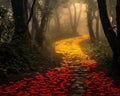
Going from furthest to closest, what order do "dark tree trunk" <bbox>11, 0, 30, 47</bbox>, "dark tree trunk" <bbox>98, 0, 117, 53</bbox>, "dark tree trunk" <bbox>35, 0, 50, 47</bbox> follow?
"dark tree trunk" <bbox>35, 0, 50, 47</bbox> < "dark tree trunk" <bbox>11, 0, 30, 47</bbox> < "dark tree trunk" <bbox>98, 0, 117, 53</bbox>

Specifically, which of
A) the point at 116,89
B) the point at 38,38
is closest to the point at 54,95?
the point at 116,89

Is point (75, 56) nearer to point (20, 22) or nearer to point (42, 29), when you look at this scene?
point (42, 29)

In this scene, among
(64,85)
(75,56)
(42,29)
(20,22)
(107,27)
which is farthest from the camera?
(42,29)

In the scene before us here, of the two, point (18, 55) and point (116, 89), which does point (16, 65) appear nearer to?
point (18, 55)

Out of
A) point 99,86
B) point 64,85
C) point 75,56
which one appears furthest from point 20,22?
point 99,86

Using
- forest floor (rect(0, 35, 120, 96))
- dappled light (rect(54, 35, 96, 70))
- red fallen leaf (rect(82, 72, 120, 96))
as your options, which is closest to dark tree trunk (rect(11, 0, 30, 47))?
dappled light (rect(54, 35, 96, 70))

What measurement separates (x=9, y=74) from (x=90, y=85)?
380 centimetres

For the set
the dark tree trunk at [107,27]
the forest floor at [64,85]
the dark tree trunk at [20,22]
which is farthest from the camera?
the dark tree trunk at [20,22]

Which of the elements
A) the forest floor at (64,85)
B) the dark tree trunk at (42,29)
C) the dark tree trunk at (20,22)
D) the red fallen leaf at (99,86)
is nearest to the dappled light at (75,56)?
the dark tree trunk at (42,29)

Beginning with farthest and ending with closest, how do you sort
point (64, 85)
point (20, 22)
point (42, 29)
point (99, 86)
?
point (42, 29)
point (20, 22)
point (64, 85)
point (99, 86)

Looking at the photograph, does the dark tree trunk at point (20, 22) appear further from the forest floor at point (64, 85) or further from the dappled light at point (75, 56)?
the forest floor at point (64, 85)

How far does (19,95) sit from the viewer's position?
27.7 ft

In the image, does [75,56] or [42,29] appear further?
[42,29]

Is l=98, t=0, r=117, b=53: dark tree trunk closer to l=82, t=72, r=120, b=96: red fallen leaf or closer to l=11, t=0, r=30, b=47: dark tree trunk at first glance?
l=82, t=72, r=120, b=96: red fallen leaf
